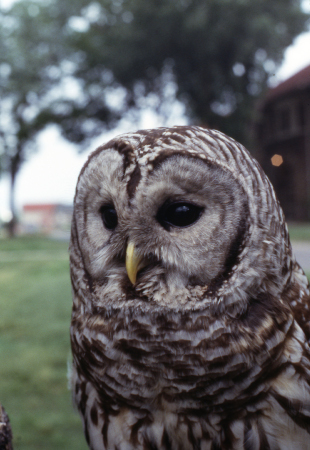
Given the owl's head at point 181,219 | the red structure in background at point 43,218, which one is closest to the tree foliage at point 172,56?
the red structure in background at point 43,218

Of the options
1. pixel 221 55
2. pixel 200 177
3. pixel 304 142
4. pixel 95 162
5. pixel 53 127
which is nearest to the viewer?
pixel 200 177

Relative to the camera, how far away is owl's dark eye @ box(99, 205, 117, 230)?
49.8 inches

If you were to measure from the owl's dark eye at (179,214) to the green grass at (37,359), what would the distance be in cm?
83

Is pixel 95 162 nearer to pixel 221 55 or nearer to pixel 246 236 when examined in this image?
pixel 246 236

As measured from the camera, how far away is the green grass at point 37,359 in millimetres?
2697

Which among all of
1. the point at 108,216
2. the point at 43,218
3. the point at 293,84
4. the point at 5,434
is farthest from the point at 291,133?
the point at 5,434

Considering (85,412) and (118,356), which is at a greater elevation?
(118,356)

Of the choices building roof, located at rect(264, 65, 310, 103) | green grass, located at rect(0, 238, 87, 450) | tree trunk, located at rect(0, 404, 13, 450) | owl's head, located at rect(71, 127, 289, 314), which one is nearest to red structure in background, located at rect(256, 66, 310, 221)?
building roof, located at rect(264, 65, 310, 103)

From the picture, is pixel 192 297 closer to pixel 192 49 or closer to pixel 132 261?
pixel 132 261

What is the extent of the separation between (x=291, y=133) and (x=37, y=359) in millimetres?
4604

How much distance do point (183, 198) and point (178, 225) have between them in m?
0.08

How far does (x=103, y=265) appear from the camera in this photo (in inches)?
51.7


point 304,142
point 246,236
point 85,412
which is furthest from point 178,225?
point 304,142

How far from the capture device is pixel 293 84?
5941mm
